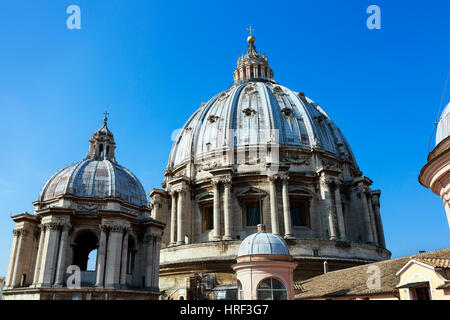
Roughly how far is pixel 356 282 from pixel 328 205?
15.7 metres

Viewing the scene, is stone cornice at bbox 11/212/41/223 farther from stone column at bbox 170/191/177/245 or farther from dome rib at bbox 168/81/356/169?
dome rib at bbox 168/81/356/169

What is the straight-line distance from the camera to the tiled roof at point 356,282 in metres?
20.9

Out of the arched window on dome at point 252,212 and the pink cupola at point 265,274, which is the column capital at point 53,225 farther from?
the arched window on dome at point 252,212

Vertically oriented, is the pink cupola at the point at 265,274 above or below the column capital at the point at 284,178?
below

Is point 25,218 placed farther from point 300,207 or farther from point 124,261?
point 300,207

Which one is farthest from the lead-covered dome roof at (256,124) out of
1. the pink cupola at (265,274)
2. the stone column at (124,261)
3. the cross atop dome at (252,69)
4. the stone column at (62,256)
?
the stone column at (62,256)

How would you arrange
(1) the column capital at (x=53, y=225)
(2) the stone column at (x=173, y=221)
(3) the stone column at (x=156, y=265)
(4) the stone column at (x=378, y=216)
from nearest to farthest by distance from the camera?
(1) the column capital at (x=53, y=225), (3) the stone column at (x=156, y=265), (2) the stone column at (x=173, y=221), (4) the stone column at (x=378, y=216)

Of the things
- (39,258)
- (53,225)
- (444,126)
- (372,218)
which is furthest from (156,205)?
(444,126)

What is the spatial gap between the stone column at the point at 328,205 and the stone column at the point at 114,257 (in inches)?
875

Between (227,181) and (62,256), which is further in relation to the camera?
(227,181)

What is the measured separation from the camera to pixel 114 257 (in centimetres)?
2395
